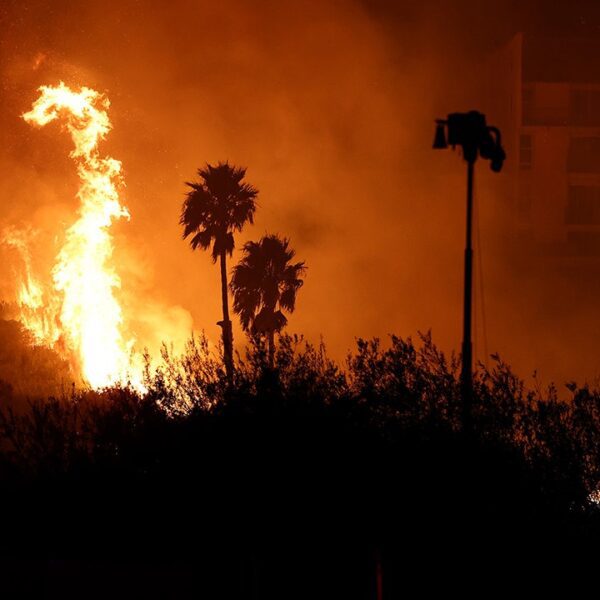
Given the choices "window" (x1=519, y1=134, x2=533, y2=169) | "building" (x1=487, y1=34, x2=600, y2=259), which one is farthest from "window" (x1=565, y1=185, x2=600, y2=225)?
"window" (x1=519, y1=134, x2=533, y2=169)

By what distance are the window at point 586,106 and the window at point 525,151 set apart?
318cm

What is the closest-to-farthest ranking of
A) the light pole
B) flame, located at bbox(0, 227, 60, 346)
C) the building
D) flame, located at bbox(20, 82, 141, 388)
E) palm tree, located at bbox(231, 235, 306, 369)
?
the light pole, palm tree, located at bbox(231, 235, 306, 369), flame, located at bbox(0, 227, 60, 346), flame, located at bbox(20, 82, 141, 388), the building

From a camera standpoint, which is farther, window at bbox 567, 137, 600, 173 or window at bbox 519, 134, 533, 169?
window at bbox 519, 134, 533, 169

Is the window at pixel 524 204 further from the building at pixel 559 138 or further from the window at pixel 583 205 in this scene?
the window at pixel 583 205

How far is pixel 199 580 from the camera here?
14.6 m

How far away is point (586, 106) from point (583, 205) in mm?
6512

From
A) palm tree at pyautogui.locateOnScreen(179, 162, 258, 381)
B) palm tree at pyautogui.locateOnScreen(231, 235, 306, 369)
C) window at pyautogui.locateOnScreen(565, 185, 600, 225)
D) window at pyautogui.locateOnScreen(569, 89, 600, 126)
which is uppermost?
window at pyautogui.locateOnScreen(569, 89, 600, 126)

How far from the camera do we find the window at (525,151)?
172 feet

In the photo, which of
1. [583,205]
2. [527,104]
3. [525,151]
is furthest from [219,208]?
[583,205]

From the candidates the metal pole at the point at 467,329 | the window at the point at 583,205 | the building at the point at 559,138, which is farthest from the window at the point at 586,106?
the metal pole at the point at 467,329

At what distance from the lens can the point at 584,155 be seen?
52438 mm

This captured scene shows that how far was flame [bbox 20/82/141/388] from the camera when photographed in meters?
47.1

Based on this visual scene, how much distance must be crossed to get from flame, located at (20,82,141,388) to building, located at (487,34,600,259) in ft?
89.8

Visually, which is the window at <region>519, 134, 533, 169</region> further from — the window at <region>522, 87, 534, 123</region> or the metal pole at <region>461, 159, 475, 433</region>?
the metal pole at <region>461, 159, 475, 433</region>
